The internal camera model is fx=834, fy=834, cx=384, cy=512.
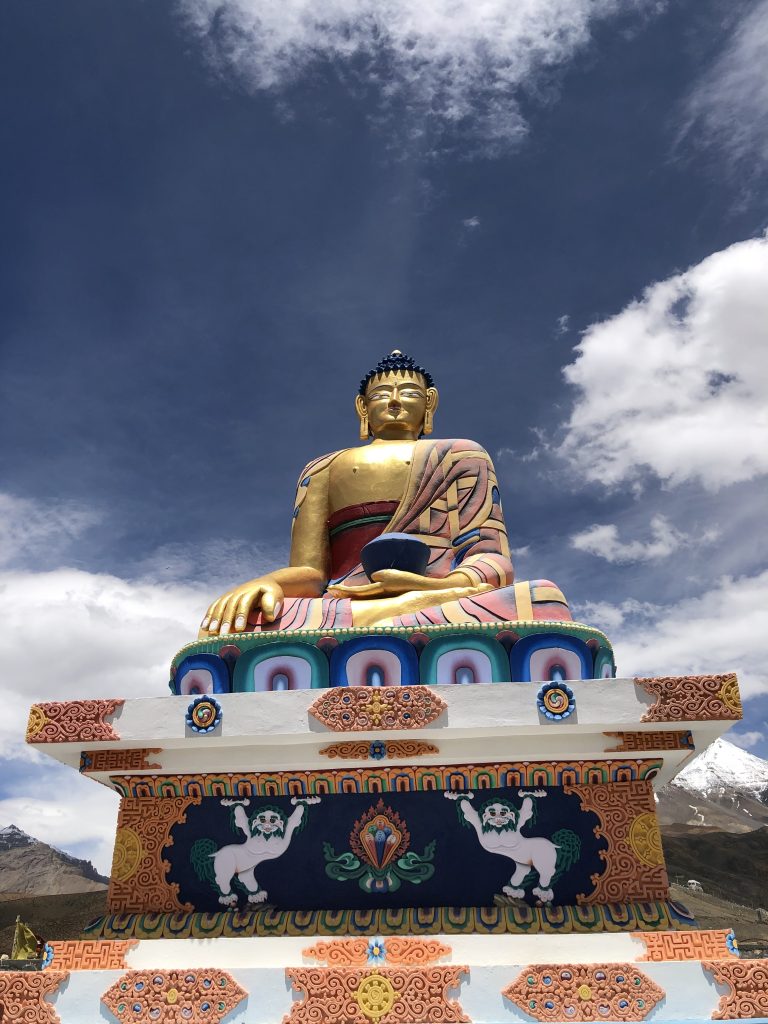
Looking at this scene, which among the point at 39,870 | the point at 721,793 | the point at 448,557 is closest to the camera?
the point at 448,557

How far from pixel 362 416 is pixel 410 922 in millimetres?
5913

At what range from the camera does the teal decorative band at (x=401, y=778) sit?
14.7ft

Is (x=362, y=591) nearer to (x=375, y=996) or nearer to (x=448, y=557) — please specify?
(x=448, y=557)

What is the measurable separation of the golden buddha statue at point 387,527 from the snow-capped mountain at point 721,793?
34.2 metres

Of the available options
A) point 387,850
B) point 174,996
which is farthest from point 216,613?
point 174,996

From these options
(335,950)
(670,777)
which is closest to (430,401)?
(670,777)

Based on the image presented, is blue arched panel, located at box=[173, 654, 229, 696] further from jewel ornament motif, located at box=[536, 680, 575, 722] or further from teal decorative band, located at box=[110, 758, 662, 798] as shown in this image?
jewel ornament motif, located at box=[536, 680, 575, 722]

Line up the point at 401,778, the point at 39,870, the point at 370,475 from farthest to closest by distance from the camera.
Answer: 1. the point at 39,870
2. the point at 370,475
3. the point at 401,778

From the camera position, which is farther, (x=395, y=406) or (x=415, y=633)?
(x=395, y=406)

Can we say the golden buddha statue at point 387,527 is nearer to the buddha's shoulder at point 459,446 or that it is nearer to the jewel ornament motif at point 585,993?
the buddha's shoulder at point 459,446

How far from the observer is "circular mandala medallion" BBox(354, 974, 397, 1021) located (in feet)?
12.3

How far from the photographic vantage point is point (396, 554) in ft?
21.8

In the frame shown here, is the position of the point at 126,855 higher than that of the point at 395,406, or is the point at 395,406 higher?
the point at 395,406

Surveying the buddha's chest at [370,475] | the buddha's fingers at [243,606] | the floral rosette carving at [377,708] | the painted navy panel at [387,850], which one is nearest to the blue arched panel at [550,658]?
the painted navy panel at [387,850]
